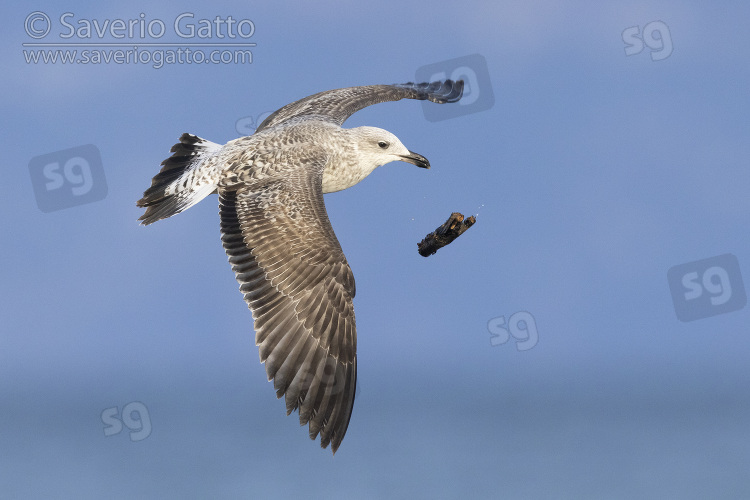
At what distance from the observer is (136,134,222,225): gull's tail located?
10.9 m

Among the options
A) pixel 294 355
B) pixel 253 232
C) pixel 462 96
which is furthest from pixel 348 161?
pixel 462 96

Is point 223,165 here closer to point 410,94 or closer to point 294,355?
point 294,355

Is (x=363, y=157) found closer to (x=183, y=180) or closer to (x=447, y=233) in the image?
(x=447, y=233)

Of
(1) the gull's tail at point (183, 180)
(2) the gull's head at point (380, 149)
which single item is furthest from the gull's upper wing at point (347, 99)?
(1) the gull's tail at point (183, 180)

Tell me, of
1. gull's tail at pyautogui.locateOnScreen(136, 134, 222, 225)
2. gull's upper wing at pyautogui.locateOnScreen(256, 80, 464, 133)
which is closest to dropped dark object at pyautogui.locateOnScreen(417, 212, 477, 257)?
gull's tail at pyautogui.locateOnScreen(136, 134, 222, 225)

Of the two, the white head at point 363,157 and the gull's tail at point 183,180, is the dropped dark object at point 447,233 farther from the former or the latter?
the gull's tail at point 183,180

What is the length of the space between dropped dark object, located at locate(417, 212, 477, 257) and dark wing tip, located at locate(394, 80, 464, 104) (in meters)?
4.79

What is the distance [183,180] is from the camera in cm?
1127

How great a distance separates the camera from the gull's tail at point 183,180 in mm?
10875

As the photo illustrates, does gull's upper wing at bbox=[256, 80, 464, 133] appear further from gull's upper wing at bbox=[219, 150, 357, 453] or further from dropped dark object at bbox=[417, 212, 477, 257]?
gull's upper wing at bbox=[219, 150, 357, 453]

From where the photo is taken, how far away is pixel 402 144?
39.2 feet

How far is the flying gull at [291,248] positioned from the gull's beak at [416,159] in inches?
21.4

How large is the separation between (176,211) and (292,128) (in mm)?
1797

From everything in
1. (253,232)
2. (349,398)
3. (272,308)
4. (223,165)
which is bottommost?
(349,398)
